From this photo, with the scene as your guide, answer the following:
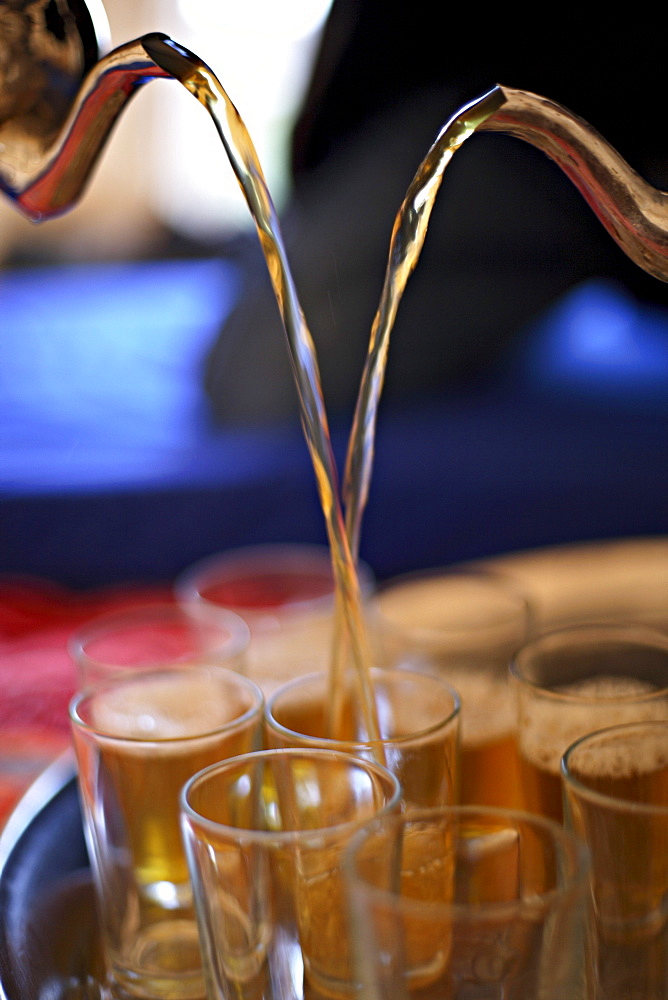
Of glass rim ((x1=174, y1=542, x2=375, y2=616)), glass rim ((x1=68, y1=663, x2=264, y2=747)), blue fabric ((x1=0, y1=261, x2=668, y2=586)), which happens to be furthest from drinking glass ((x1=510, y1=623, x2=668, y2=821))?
blue fabric ((x1=0, y1=261, x2=668, y2=586))

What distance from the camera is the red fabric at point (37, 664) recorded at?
80 cm

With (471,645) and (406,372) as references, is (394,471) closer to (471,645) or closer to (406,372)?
(406,372)

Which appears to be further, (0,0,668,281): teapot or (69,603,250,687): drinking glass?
(69,603,250,687): drinking glass

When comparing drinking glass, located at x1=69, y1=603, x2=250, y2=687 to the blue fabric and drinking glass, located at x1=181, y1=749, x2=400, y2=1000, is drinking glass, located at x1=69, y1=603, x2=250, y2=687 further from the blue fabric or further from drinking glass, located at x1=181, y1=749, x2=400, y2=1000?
the blue fabric

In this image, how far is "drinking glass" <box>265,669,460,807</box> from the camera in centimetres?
41

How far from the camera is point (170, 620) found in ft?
2.52

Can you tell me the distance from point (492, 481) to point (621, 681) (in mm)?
797

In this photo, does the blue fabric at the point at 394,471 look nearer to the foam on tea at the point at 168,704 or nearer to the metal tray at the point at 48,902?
the metal tray at the point at 48,902

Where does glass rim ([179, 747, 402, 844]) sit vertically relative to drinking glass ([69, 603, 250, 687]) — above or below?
above

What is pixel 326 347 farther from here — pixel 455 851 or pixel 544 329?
pixel 455 851

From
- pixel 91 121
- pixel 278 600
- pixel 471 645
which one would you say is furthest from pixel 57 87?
pixel 278 600

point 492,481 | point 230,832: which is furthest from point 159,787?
point 492,481

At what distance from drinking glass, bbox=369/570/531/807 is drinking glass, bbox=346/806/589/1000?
0.17m

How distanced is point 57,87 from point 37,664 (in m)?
0.60
